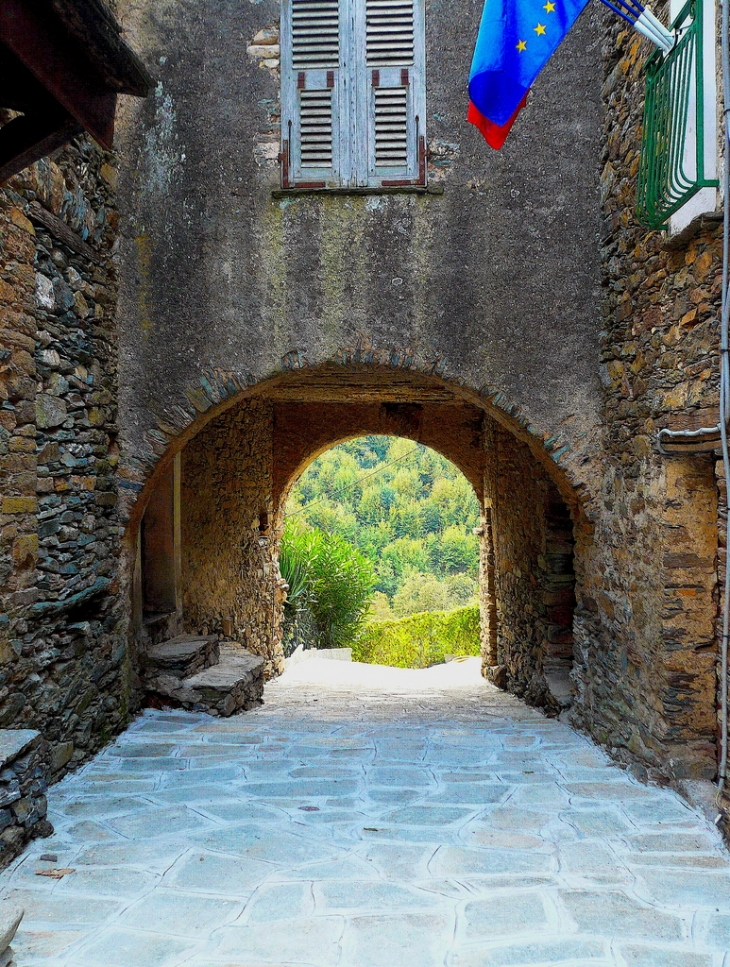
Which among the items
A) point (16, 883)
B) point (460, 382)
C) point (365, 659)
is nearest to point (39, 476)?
point (16, 883)

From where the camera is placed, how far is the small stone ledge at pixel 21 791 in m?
3.27

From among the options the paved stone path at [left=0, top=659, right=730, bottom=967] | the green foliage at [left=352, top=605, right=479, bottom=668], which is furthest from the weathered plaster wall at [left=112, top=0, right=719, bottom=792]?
the green foliage at [left=352, top=605, right=479, bottom=668]

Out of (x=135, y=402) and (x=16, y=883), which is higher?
(x=135, y=402)

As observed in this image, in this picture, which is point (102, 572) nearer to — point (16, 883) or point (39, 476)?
point (39, 476)

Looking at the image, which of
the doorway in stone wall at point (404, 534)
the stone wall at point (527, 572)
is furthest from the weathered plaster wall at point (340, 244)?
the doorway in stone wall at point (404, 534)

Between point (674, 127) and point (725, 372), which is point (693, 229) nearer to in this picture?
point (674, 127)

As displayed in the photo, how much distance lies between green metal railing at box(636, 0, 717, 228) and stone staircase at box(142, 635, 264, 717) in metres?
4.32

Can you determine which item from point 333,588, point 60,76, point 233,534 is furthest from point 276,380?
point 333,588

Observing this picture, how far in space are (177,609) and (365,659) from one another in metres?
8.94

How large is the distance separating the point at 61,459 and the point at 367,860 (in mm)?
2565

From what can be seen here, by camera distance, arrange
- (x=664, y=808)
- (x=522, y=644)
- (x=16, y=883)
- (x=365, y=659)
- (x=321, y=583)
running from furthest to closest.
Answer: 1. (x=365, y=659)
2. (x=321, y=583)
3. (x=522, y=644)
4. (x=664, y=808)
5. (x=16, y=883)

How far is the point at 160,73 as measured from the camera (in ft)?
17.1

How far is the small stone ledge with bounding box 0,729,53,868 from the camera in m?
3.27

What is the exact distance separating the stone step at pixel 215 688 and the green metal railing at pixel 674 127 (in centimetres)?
429
